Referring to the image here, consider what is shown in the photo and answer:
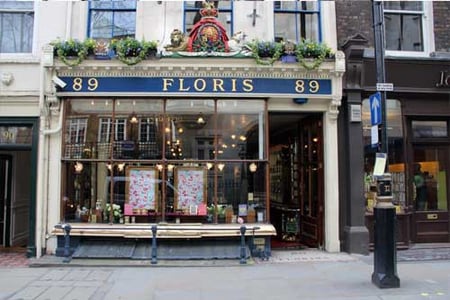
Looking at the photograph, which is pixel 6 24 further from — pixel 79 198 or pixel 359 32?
pixel 359 32

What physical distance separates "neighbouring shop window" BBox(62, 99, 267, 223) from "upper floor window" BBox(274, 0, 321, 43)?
1.96 metres

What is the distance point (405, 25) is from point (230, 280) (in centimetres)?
770

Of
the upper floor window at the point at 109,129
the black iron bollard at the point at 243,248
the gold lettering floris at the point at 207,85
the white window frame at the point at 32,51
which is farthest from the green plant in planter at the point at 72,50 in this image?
the black iron bollard at the point at 243,248

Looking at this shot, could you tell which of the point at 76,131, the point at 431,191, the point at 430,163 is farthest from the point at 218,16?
the point at 431,191

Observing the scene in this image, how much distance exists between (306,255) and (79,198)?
17.1 ft

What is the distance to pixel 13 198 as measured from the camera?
491 inches

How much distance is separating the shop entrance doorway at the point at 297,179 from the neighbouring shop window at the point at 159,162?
1588 millimetres

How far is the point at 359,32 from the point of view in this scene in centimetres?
1123

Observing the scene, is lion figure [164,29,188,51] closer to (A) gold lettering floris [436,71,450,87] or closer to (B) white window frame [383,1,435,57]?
(B) white window frame [383,1,435,57]

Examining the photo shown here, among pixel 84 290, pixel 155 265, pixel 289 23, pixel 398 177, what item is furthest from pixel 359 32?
pixel 84 290

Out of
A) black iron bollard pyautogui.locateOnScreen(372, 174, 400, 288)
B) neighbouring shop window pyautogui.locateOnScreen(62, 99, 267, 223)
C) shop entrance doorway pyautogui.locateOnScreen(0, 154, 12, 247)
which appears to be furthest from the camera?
shop entrance doorway pyautogui.locateOnScreen(0, 154, 12, 247)

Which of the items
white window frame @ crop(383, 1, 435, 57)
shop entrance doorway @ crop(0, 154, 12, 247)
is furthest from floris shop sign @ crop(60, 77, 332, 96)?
white window frame @ crop(383, 1, 435, 57)

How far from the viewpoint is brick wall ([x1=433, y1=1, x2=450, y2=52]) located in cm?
1151

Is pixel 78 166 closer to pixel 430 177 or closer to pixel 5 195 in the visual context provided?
pixel 5 195
